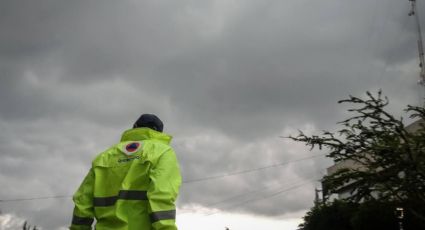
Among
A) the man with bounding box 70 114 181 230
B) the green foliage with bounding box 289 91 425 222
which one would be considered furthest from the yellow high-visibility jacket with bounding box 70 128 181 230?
the green foliage with bounding box 289 91 425 222

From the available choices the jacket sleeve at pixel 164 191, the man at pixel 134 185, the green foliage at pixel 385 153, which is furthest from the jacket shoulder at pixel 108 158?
the green foliage at pixel 385 153

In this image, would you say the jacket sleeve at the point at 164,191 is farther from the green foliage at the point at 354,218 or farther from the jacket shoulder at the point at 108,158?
Result: the green foliage at the point at 354,218

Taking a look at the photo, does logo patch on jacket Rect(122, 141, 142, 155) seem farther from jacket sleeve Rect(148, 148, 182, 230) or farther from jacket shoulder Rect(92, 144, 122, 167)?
jacket sleeve Rect(148, 148, 182, 230)

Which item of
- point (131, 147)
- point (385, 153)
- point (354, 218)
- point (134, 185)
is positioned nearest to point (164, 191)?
point (134, 185)

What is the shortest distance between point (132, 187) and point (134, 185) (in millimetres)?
18

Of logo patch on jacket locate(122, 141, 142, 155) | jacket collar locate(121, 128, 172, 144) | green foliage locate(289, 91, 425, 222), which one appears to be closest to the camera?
logo patch on jacket locate(122, 141, 142, 155)

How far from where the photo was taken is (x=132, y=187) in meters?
2.88

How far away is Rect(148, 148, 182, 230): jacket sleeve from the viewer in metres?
2.64

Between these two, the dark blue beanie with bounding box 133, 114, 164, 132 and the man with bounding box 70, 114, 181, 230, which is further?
the dark blue beanie with bounding box 133, 114, 164, 132

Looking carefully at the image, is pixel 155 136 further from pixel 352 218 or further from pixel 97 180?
pixel 352 218

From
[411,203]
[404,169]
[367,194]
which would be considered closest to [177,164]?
[404,169]

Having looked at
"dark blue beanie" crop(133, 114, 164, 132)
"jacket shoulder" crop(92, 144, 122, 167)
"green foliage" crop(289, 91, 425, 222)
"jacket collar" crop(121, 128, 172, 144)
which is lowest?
Answer: "jacket shoulder" crop(92, 144, 122, 167)

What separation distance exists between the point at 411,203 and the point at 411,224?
11.4 metres

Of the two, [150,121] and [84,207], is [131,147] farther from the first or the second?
[84,207]
